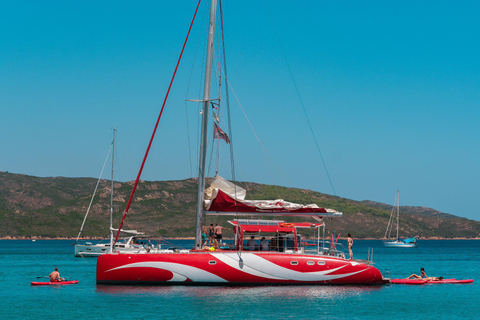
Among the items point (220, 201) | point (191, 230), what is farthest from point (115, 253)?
point (191, 230)

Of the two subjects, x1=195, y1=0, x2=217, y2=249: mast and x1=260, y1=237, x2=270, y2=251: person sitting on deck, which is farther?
x1=260, y1=237, x2=270, y2=251: person sitting on deck

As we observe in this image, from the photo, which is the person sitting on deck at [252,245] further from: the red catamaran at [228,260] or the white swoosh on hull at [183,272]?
the white swoosh on hull at [183,272]

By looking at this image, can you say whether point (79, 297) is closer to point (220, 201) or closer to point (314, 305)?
point (220, 201)

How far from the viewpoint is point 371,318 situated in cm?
2761

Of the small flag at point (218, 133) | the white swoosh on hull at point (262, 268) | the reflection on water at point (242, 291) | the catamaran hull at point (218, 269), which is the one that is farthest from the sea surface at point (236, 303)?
the small flag at point (218, 133)

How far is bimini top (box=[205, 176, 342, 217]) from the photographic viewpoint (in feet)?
108

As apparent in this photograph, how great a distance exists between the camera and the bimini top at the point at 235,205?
32.9m

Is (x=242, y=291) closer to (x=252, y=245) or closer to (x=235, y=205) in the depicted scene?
(x=252, y=245)

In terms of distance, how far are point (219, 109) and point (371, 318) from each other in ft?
42.1

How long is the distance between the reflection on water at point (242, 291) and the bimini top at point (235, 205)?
3819mm

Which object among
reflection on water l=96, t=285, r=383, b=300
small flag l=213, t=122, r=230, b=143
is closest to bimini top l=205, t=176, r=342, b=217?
small flag l=213, t=122, r=230, b=143

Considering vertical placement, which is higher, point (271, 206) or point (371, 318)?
point (271, 206)

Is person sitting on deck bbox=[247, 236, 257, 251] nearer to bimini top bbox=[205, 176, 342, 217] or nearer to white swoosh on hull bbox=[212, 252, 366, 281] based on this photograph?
white swoosh on hull bbox=[212, 252, 366, 281]

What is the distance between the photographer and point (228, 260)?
3234cm
